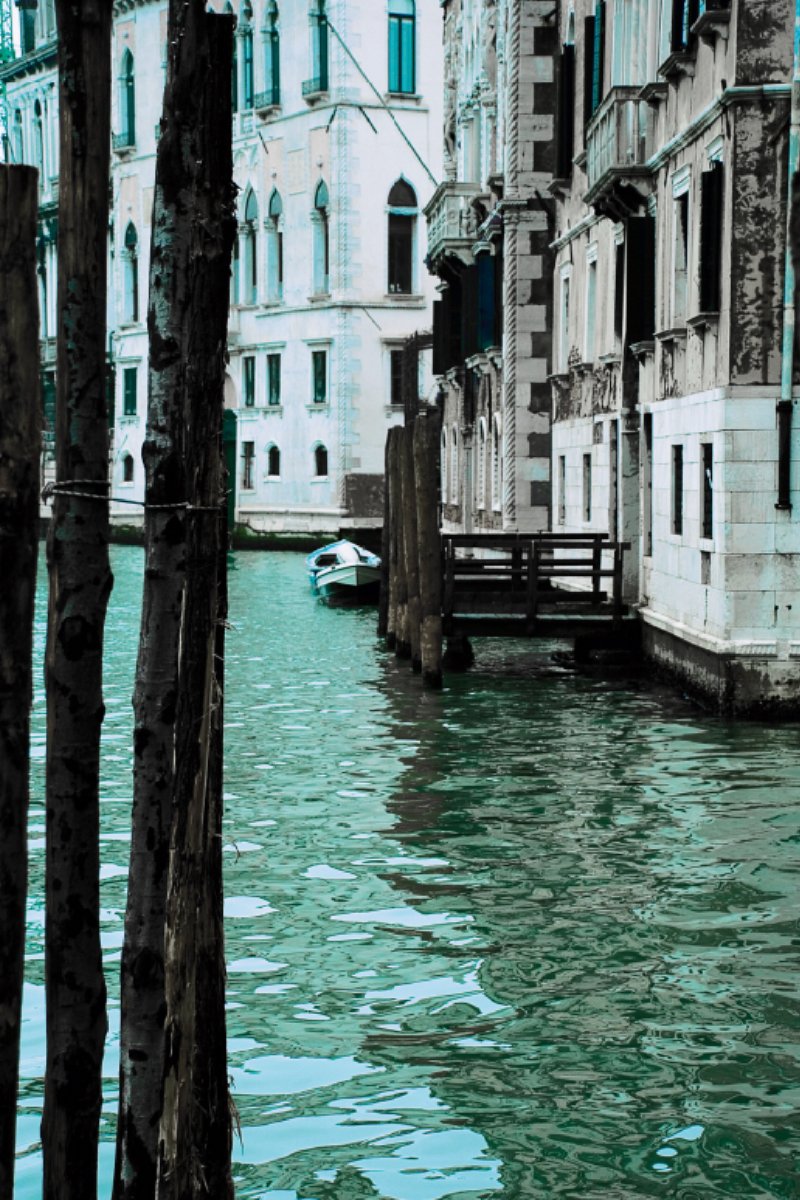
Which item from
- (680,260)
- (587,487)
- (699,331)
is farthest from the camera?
(587,487)

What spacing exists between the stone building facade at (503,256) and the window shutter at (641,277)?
7.44 meters

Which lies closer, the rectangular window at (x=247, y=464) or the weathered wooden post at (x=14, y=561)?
the weathered wooden post at (x=14, y=561)

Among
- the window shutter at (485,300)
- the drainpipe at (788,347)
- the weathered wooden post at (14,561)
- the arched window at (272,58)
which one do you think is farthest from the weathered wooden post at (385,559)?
the arched window at (272,58)

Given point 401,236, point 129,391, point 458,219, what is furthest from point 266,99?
point 458,219

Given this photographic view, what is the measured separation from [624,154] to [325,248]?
77.8 feet

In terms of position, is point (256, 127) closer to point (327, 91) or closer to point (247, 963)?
point (327, 91)

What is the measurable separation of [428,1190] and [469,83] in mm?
25308

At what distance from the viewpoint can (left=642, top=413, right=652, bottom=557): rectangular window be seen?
53.4ft

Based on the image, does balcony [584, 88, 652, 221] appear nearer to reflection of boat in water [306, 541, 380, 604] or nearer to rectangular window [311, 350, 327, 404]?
reflection of boat in water [306, 541, 380, 604]

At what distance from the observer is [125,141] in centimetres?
4597

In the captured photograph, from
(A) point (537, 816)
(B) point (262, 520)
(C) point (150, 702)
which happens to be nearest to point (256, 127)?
(B) point (262, 520)

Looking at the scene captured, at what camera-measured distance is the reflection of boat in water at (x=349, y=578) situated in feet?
86.9

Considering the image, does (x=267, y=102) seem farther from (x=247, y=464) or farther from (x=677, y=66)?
(x=677, y=66)

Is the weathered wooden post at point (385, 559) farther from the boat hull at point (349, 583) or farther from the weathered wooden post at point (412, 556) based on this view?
the boat hull at point (349, 583)
